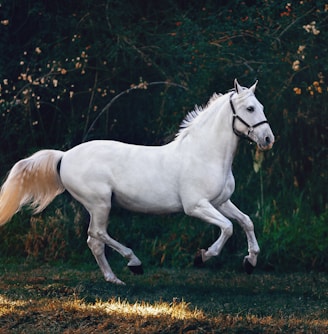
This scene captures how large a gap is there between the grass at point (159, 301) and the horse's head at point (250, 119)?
4.89ft

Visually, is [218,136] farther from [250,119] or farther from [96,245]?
[96,245]

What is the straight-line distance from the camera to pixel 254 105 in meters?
7.97

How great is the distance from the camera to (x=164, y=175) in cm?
833

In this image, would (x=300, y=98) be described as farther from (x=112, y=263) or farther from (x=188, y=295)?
(x=188, y=295)

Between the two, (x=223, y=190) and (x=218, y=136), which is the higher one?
(x=218, y=136)

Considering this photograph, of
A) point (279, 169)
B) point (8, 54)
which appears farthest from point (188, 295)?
point (8, 54)

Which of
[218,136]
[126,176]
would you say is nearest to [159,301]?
[126,176]

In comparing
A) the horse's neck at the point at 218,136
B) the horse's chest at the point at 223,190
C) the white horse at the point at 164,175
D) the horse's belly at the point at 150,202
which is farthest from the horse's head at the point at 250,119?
the horse's belly at the point at 150,202

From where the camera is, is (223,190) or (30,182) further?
(30,182)

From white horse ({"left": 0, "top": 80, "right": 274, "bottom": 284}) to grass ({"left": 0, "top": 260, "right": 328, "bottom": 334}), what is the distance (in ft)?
1.38

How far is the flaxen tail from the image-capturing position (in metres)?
8.65

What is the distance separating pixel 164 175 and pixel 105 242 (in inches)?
36.3

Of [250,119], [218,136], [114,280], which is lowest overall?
[114,280]

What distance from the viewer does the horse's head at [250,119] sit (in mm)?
7914
